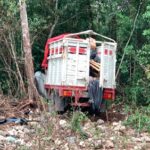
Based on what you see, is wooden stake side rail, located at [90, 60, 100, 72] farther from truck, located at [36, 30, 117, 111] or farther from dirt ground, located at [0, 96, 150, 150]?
dirt ground, located at [0, 96, 150, 150]

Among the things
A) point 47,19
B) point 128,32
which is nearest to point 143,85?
point 128,32

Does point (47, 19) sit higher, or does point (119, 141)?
point (47, 19)

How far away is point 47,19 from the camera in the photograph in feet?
54.0

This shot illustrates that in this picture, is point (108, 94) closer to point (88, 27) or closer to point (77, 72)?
point (77, 72)

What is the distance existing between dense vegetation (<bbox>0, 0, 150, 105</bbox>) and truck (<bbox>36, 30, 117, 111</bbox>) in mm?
1305

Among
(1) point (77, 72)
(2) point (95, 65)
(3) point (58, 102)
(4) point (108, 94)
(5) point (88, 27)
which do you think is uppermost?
(5) point (88, 27)

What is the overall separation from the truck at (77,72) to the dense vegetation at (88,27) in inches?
51.4

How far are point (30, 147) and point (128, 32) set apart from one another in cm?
902

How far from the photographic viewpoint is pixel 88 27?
17.4 metres

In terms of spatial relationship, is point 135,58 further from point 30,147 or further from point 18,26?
point 30,147

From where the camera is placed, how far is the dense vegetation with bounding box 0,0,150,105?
45.5 ft

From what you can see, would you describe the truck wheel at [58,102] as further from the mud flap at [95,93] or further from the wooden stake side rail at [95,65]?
the wooden stake side rail at [95,65]

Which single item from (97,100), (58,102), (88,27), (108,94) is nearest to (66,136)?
(97,100)

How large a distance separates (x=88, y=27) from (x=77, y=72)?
6254mm
